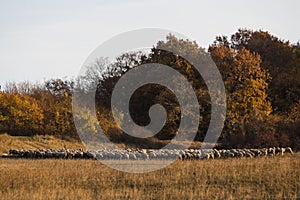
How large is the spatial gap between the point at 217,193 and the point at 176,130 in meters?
32.1

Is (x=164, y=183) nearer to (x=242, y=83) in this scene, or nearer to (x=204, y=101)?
(x=204, y=101)

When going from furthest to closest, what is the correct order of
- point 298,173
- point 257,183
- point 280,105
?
point 280,105, point 298,173, point 257,183

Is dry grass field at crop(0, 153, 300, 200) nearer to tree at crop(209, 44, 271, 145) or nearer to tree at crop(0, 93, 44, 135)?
tree at crop(209, 44, 271, 145)

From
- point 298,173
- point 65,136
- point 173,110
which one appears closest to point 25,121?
point 65,136

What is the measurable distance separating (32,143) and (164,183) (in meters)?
28.6

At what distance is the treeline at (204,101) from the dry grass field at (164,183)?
20414 millimetres

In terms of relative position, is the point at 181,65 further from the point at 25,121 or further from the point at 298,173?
the point at 298,173

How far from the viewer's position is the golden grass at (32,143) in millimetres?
42344

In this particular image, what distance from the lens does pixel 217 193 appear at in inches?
654

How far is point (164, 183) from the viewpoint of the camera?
1873 centimetres

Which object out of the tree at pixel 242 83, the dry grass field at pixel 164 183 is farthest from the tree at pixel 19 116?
the dry grass field at pixel 164 183

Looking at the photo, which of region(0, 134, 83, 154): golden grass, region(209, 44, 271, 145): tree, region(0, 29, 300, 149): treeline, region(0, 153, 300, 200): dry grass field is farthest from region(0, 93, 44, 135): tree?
region(0, 153, 300, 200): dry grass field

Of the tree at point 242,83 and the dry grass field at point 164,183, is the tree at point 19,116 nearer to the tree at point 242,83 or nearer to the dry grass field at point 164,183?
the tree at point 242,83

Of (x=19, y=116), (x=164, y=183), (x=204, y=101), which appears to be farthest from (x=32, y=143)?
(x=164, y=183)
